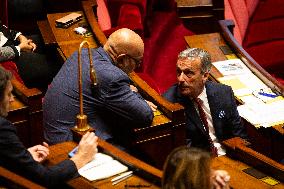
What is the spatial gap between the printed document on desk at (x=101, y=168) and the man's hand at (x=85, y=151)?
0.02m

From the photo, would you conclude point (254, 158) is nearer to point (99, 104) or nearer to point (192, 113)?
point (192, 113)

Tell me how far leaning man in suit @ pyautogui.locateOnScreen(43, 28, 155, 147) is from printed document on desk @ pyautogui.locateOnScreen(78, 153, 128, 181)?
0.46 m

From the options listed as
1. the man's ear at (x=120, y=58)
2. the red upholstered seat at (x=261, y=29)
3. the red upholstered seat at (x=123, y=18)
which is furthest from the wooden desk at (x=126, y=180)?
the red upholstered seat at (x=261, y=29)

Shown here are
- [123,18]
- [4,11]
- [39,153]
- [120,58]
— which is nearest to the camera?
[39,153]

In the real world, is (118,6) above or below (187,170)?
below

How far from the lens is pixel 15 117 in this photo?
2.78 metres

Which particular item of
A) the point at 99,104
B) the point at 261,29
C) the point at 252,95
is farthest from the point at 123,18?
the point at 99,104

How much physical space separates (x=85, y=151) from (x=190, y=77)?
34.5 inches

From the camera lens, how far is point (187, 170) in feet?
5.63

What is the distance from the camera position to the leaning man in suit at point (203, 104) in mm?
2869

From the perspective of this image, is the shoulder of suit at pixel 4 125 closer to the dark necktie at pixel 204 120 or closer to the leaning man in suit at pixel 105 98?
the leaning man in suit at pixel 105 98

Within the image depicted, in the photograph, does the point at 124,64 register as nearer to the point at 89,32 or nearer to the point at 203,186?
the point at 89,32

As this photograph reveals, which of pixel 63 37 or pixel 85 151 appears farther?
pixel 63 37

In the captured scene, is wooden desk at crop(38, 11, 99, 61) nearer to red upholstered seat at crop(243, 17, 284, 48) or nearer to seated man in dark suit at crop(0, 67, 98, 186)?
seated man in dark suit at crop(0, 67, 98, 186)
